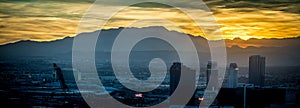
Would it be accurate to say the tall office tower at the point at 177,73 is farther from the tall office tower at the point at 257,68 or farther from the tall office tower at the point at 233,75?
the tall office tower at the point at 257,68

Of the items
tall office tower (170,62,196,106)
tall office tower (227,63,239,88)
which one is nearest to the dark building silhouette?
tall office tower (170,62,196,106)

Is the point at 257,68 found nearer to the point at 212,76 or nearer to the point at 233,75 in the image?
the point at 233,75

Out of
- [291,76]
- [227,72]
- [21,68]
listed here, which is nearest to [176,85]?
[227,72]

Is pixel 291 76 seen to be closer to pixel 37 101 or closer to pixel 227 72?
pixel 227 72

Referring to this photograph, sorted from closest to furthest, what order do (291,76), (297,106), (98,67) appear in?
(297,106), (291,76), (98,67)

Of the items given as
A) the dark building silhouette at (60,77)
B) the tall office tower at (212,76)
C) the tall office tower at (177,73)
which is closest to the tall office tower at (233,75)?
→ the tall office tower at (212,76)
